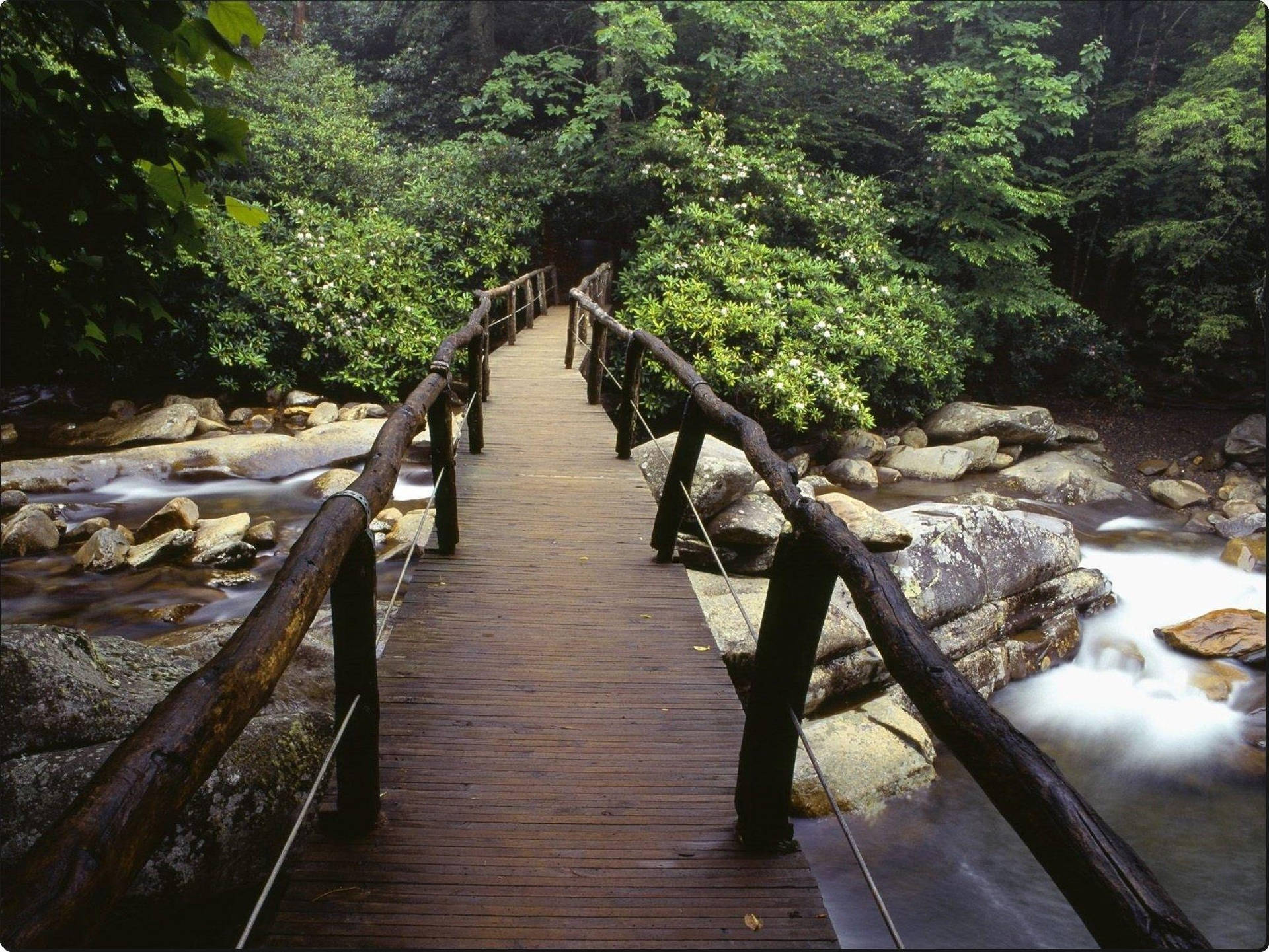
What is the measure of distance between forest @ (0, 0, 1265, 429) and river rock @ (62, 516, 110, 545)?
2613mm

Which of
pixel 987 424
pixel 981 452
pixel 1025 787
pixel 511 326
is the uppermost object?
pixel 1025 787

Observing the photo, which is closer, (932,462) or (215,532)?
(215,532)

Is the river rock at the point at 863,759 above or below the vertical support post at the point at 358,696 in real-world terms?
below

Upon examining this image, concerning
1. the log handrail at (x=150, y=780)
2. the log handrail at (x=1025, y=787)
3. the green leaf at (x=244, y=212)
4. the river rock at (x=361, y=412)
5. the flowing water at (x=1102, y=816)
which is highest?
the green leaf at (x=244, y=212)

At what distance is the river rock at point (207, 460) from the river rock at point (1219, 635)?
27.5 feet

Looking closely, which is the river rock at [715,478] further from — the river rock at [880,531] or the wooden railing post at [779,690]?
the wooden railing post at [779,690]

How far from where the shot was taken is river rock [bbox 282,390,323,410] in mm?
11703

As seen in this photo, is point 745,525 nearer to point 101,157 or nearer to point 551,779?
point 551,779

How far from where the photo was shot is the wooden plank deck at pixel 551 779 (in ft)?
6.54

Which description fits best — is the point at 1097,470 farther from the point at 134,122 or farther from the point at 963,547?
the point at 134,122

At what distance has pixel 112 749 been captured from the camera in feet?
10.4

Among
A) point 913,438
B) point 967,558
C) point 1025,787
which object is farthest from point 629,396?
point 913,438

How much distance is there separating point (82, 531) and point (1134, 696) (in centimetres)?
939

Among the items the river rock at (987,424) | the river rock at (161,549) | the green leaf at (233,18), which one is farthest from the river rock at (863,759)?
the river rock at (987,424)
